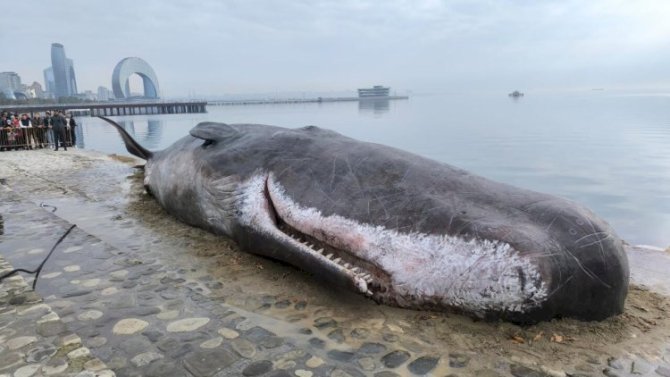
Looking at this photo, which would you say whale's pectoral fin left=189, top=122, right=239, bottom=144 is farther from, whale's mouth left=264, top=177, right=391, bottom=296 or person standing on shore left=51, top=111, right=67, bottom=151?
person standing on shore left=51, top=111, right=67, bottom=151

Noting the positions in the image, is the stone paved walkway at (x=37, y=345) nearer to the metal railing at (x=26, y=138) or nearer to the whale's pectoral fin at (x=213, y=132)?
the whale's pectoral fin at (x=213, y=132)

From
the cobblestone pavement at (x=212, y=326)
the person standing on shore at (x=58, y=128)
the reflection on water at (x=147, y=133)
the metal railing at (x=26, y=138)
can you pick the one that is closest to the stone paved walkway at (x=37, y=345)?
the cobblestone pavement at (x=212, y=326)

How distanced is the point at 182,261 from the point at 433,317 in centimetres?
333

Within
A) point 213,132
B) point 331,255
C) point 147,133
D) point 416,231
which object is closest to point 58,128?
point 213,132

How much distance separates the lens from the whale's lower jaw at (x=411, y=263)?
3727 millimetres

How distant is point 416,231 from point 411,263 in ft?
0.94

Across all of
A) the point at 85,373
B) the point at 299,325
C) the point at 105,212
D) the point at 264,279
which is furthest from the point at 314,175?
the point at 105,212

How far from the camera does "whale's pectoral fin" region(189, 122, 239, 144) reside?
21.8 ft

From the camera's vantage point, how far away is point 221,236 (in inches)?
258

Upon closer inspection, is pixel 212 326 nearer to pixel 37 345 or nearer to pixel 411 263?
pixel 37 345

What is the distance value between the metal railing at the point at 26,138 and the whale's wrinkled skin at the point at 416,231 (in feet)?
64.3

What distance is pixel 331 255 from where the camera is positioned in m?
4.57

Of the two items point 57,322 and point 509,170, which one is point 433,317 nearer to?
point 57,322

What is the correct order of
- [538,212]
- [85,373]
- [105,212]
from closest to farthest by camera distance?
[85,373] < [538,212] < [105,212]
